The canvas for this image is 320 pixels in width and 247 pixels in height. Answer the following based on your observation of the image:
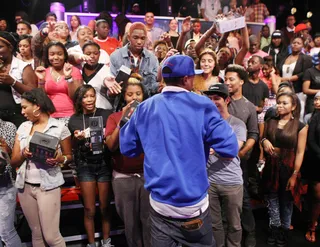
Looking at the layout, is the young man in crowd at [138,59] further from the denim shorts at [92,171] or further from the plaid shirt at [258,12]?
the plaid shirt at [258,12]

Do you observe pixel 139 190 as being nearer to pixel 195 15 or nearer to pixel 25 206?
pixel 25 206

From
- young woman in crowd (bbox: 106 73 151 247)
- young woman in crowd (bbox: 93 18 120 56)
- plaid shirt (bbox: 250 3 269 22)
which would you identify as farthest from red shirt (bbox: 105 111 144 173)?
plaid shirt (bbox: 250 3 269 22)

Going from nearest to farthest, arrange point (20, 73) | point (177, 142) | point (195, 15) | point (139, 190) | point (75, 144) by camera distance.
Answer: point (177, 142) → point (139, 190) → point (75, 144) → point (20, 73) → point (195, 15)

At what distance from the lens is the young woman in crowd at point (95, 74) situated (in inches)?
145

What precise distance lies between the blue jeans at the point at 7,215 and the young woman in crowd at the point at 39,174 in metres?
0.10

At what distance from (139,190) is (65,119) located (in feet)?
3.51

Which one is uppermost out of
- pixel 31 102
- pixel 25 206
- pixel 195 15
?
pixel 195 15

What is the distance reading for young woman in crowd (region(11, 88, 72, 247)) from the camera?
2.89m

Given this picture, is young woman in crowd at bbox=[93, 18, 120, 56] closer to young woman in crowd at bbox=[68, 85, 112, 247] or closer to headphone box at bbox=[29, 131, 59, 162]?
young woman in crowd at bbox=[68, 85, 112, 247]

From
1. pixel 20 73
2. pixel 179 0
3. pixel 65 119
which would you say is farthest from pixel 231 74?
pixel 179 0

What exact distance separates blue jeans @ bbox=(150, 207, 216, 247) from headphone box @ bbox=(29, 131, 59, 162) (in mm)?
1018

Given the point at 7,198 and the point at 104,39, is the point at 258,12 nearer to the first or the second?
the point at 104,39

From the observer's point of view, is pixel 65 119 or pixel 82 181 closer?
pixel 82 181

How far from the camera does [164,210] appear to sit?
215 cm
